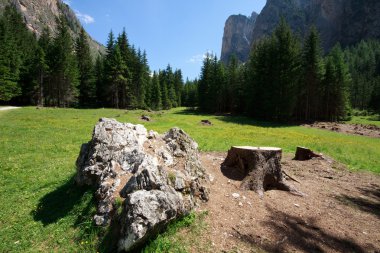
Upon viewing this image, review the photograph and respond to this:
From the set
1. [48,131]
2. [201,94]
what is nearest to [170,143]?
[48,131]

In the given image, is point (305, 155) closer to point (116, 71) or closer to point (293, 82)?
point (293, 82)

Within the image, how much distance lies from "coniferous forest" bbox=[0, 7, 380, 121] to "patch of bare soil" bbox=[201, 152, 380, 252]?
43.0 meters

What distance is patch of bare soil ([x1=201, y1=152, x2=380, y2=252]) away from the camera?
668 cm

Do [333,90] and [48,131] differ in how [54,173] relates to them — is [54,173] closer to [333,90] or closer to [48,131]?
[48,131]

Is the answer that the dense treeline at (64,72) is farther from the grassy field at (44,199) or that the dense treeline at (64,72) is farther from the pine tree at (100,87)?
the grassy field at (44,199)

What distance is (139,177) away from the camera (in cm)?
712

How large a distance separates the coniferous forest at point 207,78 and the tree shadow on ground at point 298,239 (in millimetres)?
46091

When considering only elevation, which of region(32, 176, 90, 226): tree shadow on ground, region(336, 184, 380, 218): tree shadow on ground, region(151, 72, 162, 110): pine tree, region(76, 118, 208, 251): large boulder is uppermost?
region(151, 72, 162, 110): pine tree

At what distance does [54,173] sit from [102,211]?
22.9 ft

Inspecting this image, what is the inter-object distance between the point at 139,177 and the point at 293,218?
521 centimetres

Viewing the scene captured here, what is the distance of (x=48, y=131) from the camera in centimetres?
2430

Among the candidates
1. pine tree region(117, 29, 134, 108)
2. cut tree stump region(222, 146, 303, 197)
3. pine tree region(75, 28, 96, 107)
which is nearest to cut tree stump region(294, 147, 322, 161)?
cut tree stump region(222, 146, 303, 197)

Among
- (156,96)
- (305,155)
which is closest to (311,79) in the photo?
(305,155)

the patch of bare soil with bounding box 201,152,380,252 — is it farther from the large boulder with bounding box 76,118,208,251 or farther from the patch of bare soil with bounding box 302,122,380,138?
the patch of bare soil with bounding box 302,122,380,138
